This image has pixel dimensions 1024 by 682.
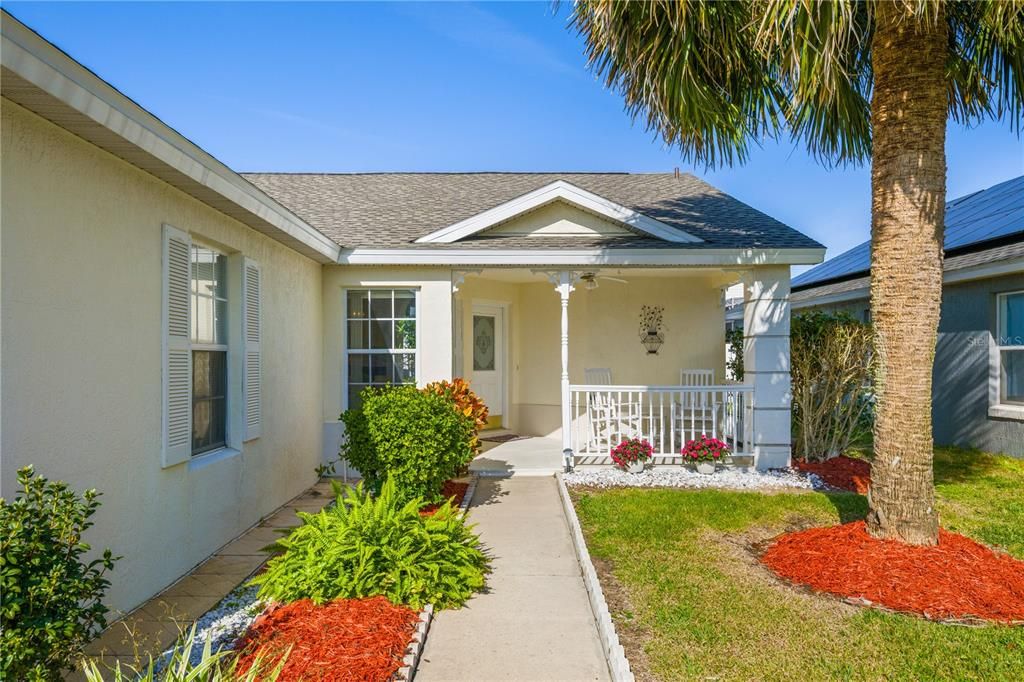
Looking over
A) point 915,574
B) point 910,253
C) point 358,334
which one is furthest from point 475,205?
point 915,574

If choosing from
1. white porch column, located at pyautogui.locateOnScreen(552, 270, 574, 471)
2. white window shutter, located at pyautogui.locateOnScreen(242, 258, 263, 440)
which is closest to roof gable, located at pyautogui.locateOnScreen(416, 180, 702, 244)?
white porch column, located at pyautogui.locateOnScreen(552, 270, 574, 471)

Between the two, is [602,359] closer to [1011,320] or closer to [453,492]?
[453,492]

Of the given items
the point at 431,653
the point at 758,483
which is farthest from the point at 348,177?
the point at 431,653

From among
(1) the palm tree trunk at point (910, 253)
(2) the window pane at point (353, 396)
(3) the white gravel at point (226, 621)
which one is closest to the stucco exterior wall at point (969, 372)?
(1) the palm tree trunk at point (910, 253)

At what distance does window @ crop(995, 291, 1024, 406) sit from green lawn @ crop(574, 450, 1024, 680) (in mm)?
3109

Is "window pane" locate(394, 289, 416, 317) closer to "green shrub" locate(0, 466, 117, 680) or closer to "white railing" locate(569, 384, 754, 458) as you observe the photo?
"white railing" locate(569, 384, 754, 458)

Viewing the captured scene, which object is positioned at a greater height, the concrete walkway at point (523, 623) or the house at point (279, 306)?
the house at point (279, 306)

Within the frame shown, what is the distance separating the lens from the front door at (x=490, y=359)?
11648 millimetres

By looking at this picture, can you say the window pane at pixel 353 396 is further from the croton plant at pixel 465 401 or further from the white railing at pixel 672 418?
the white railing at pixel 672 418

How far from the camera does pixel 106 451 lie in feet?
13.2

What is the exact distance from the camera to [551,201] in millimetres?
9039

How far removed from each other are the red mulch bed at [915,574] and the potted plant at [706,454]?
324 centimetres

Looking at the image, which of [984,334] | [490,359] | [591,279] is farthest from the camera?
[490,359]

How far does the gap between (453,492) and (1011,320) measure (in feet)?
28.4
